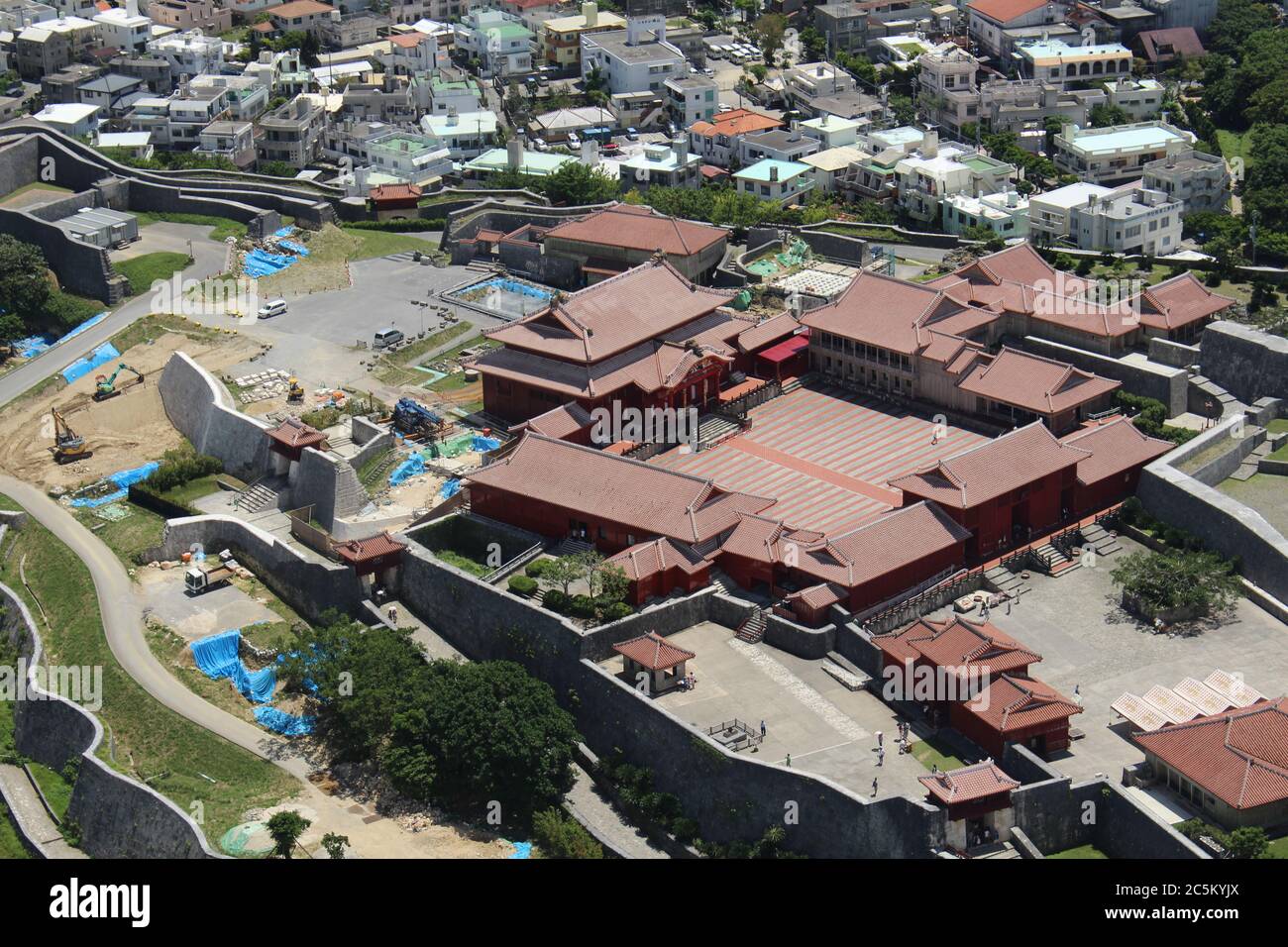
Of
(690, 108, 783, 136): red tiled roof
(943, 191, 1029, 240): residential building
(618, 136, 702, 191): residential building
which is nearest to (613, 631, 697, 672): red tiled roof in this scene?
(943, 191, 1029, 240): residential building

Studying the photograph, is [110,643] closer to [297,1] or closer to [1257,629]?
[1257,629]

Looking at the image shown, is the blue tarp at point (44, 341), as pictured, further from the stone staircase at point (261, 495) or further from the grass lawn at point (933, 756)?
the grass lawn at point (933, 756)

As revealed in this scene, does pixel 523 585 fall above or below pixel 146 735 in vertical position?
above

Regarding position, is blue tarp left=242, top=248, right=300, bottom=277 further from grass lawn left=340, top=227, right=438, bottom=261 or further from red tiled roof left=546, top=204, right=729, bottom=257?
red tiled roof left=546, top=204, right=729, bottom=257

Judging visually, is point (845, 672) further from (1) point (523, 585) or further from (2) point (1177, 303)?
(2) point (1177, 303)

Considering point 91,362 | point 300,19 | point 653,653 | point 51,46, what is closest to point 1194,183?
point 653,653
